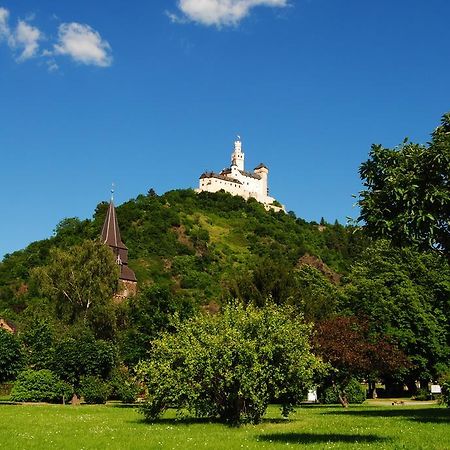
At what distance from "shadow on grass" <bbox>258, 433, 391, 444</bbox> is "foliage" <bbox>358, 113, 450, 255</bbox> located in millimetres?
6190

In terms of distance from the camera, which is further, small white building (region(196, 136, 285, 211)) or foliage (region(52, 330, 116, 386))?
small white building (region(196, 136, 285, 211))

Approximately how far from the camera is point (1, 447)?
52.8 feet

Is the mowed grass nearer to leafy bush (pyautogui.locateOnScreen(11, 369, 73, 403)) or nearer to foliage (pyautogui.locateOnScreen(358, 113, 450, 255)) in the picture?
foliage (pyautogui.locateOnScreen(358, 113, 450, 255))

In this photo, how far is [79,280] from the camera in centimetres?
5978

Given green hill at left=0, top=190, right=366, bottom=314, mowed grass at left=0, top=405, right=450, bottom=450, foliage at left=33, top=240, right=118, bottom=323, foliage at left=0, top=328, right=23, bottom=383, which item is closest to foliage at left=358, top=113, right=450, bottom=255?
mowed grass at left=0, top=405, right=450, bottom=450

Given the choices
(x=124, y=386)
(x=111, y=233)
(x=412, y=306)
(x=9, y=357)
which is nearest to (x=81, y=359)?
(x=124, y=386)

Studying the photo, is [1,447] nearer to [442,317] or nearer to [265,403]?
[265,403]

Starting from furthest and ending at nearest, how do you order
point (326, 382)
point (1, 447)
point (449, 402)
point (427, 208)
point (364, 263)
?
point (364, 263) → point (326, 382) → point (449, 402) → point (427, 208) → point (1, 447)

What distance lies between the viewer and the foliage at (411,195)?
60.5ft

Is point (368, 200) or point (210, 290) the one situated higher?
point (210, 290)

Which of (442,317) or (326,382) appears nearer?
(326,382)

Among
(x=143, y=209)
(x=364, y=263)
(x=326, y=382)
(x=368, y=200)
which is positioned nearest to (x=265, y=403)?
(x=368, y=200)

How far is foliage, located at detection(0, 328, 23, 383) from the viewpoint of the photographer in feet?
136

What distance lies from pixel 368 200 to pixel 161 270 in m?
95.6
